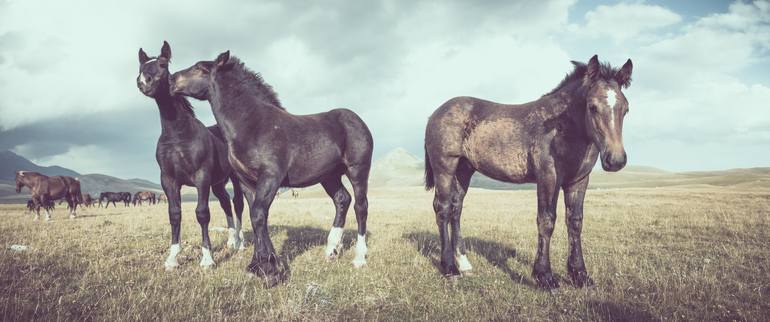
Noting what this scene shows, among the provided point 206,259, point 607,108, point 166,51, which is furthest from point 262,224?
point 607,108

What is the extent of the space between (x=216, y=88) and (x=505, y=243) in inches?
330

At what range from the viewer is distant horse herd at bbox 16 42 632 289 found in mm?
5801

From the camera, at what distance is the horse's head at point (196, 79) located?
274 inches

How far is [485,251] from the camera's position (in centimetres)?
900

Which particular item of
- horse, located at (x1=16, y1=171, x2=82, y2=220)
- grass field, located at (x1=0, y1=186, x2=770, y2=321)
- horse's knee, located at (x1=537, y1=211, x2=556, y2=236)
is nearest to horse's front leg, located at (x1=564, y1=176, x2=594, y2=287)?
grass field, located at (x1=0, y1=186, x2=770, y2=321)

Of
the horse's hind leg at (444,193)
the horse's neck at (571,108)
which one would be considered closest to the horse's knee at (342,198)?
the horse's hind leg at (444,193)

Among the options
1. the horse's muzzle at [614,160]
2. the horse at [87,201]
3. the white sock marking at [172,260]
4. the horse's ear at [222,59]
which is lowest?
the horse at [87,201]

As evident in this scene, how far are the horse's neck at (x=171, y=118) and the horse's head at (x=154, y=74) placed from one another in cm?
20

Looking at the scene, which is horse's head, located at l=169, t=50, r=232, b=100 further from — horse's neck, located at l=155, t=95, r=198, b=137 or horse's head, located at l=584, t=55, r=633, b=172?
horse's head, located at l=584, t=55, r=633, b=172

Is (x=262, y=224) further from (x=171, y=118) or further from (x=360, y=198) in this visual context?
(x=171, y=118)

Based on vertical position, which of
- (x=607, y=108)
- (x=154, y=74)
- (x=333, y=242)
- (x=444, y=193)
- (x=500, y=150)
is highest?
(x=154, y=74)

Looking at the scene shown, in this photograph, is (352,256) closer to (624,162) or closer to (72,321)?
(72,321)

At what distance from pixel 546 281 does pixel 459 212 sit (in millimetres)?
2188

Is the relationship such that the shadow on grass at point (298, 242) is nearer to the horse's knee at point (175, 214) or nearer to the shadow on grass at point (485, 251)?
the shadow on grass at point (485, 251)
